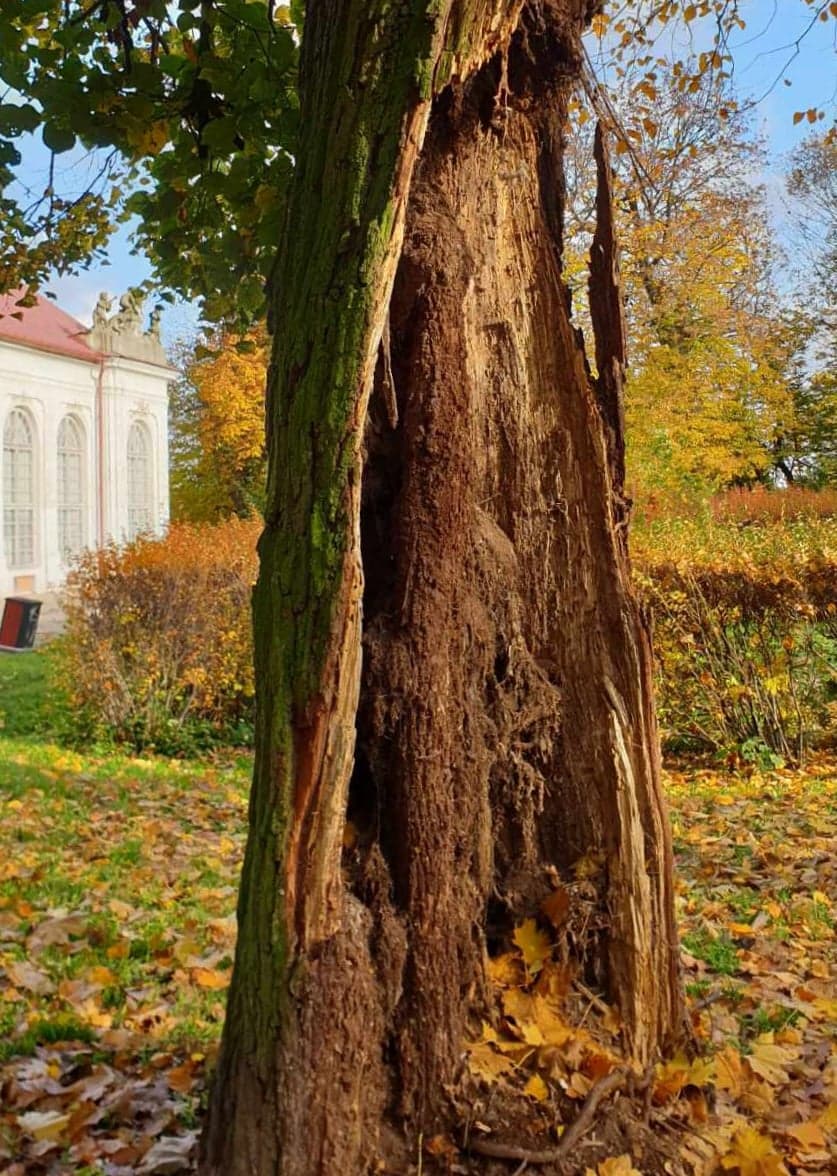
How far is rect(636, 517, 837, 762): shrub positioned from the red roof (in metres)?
21.0

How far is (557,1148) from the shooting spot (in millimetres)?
2395

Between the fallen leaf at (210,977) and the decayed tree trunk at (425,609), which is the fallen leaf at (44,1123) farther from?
the fallen leaf at (210,977)

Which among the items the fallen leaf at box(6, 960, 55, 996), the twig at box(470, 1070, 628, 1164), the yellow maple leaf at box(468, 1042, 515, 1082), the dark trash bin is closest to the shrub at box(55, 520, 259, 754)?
the fallen leaf at box(6, 960, 55, 996)

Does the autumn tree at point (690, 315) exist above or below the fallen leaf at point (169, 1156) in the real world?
above

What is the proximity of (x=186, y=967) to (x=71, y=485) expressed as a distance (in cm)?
2668

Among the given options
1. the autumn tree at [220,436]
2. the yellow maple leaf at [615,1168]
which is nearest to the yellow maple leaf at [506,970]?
the yellow maple leaf at [615,1168]

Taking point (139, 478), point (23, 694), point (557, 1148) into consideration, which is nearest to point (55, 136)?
point (557, 1148)

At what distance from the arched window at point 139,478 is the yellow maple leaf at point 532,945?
2953cm

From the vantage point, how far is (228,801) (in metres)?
7.33

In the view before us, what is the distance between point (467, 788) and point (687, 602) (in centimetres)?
630

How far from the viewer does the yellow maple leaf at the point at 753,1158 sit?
2.47m

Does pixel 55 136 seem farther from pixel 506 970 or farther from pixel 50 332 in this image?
pixel 50 332

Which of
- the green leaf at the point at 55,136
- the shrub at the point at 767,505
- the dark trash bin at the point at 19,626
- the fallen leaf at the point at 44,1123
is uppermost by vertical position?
the shrub at the point at 767,505

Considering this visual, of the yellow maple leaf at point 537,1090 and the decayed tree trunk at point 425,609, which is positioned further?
the yellow maple leaf at point 537,1090
